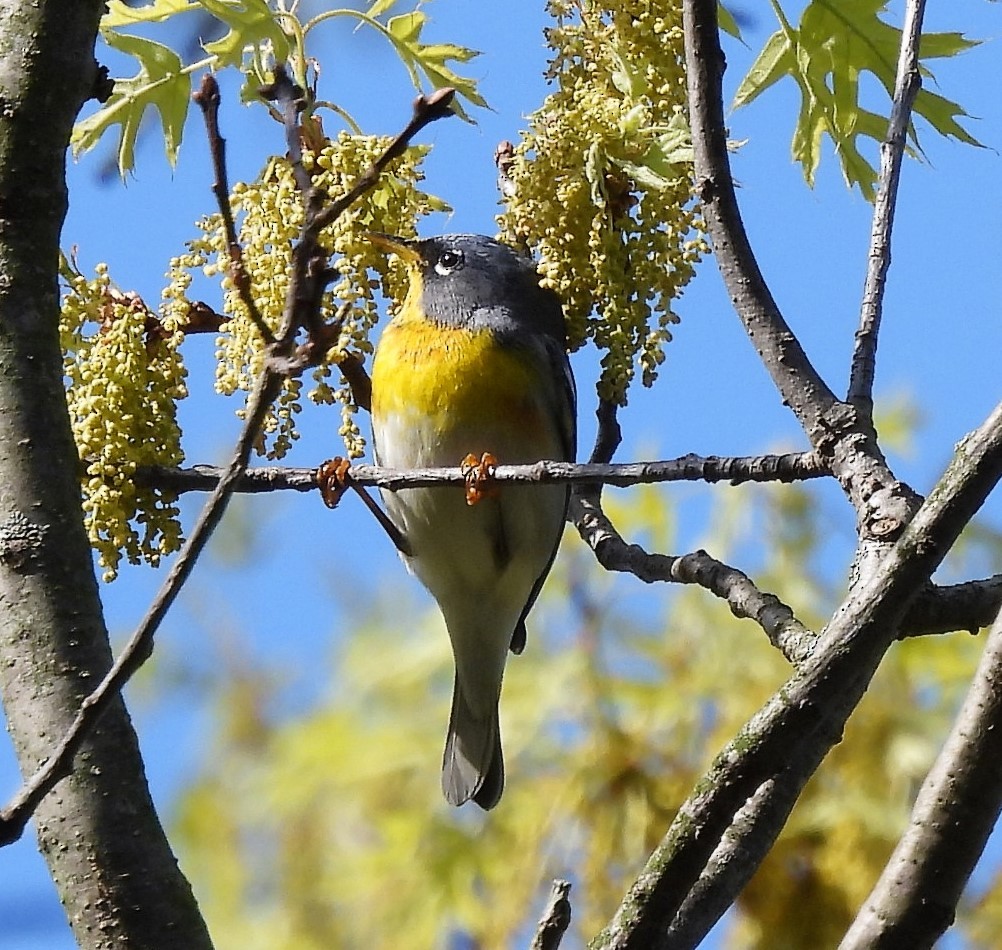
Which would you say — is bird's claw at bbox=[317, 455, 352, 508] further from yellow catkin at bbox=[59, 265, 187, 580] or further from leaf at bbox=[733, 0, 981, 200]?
leaf at bbox=[733, 0, 981, 200]

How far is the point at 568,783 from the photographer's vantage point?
412cm

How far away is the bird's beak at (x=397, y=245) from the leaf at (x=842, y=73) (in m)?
0.83

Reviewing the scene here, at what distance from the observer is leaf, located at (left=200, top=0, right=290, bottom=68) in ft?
9.62

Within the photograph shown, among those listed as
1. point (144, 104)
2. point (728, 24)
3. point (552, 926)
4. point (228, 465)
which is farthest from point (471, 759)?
point (228, 465)

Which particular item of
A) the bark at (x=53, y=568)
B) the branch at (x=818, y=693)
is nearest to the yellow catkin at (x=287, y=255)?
the bark at (x=53, y=568)

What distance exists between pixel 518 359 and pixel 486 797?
1289 millimetres

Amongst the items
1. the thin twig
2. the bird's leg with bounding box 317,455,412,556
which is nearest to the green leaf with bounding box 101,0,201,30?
the bird's leg with bounding box 317,455,412,556

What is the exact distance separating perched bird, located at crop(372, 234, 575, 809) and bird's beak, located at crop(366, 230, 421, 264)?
0.02 m

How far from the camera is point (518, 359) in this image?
4.24 m

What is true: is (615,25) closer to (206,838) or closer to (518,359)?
(518,359)

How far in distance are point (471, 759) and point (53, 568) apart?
2.49 m

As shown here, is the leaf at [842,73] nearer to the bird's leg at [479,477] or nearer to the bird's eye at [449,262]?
the bird's leg at [479,477]

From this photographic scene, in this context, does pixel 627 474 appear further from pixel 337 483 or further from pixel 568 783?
pixel 568 783

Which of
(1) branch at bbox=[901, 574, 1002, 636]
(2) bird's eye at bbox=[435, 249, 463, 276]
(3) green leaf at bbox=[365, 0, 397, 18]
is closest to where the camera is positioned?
(1) branch at bbox=[901, 574, 1002, 636]
